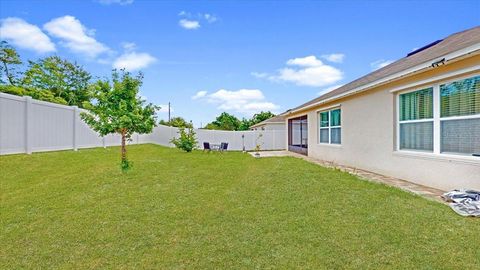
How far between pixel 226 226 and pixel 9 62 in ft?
86.5

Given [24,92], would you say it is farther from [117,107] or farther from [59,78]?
[117,107]

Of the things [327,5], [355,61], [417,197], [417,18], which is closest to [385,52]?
[355,61]

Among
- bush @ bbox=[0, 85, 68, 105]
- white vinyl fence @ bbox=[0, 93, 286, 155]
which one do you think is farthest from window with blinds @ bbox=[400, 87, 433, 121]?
bush @ bbox=[0, 85, 68, 105]

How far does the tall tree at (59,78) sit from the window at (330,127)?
→ 20705 millimetres

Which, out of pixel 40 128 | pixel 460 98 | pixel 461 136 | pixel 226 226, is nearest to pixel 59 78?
pixel 40 128

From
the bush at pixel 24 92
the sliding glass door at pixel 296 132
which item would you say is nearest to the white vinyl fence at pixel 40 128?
the bush at pixel 24 92

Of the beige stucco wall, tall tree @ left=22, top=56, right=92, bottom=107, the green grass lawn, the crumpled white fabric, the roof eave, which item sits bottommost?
the green grass lawn

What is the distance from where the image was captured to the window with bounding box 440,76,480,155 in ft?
18.8

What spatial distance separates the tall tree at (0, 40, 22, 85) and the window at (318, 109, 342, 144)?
23.5 metres

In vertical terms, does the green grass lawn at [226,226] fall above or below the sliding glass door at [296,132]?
below

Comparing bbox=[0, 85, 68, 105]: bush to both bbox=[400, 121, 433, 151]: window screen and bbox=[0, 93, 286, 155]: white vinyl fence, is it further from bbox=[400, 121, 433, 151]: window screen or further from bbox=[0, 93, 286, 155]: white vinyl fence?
bbox=[400, 121, 433, 151]: window screen

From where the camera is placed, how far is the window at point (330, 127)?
12438mm

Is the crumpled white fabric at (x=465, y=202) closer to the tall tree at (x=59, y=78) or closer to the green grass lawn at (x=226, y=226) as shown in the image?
the green grass lawn at (x=226, y=226)

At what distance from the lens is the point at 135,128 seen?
9820 millimetres
